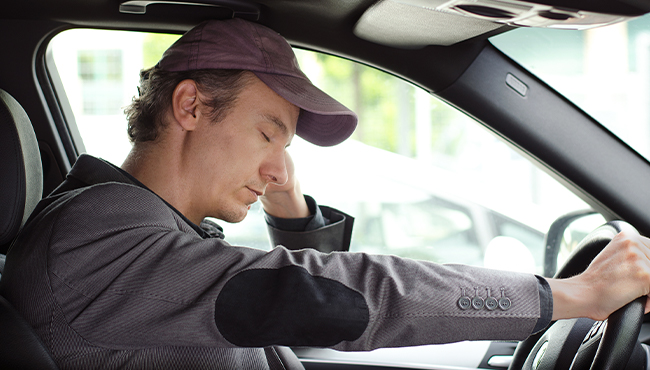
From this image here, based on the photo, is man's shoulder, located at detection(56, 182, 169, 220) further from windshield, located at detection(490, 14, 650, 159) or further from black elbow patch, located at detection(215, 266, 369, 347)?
windshield, located at detection(490, 14, 650, 159)

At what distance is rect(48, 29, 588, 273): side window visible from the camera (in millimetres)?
2602

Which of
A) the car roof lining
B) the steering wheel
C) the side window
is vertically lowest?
the side window

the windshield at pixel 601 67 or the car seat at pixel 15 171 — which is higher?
the windshield at pixel 601 67

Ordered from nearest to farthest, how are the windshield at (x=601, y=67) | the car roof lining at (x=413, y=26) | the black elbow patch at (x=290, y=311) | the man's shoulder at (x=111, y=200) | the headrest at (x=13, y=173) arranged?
the black elbow patch at (x=290, y=311) < the man's shoulder at (x=111, y=200) < the headrest at (x=13, y=173) < the car roof lining at (x=413, y=26) < the windshield at (x=601, y=67)

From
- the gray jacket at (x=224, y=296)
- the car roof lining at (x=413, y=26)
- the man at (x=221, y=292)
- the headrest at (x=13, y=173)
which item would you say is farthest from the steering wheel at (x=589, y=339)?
the headrest at (x=13, y=173)

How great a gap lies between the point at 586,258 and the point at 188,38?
1.17 metres

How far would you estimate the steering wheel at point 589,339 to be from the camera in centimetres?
111

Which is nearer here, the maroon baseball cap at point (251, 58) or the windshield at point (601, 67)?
the maroon baseball cap at point (251, 58)

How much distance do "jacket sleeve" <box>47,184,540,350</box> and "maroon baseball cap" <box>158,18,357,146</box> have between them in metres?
0.49

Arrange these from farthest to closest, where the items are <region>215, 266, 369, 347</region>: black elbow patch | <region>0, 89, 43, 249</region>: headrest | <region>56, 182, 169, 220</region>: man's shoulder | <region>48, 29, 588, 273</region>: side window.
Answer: <region>48, 29, 588, 273</region>: side window → <region>0, 89, 43, 249</region>: headrest → <region>56, 182, 169, 220</region>: man's shoulder → <region>215, 266, 369, 347</region>: black elbow patch

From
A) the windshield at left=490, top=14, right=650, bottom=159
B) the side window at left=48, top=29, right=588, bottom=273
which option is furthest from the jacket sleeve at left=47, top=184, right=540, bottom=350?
the side window at left=48, top=29, right=588, bottom=273

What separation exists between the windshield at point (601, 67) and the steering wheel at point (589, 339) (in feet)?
1.66

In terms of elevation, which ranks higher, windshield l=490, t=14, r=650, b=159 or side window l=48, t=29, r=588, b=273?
windshield l=490, t=14, r=650, b=159

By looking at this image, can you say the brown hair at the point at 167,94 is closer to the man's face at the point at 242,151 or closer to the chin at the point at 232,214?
the man's face at the point at 242,151
